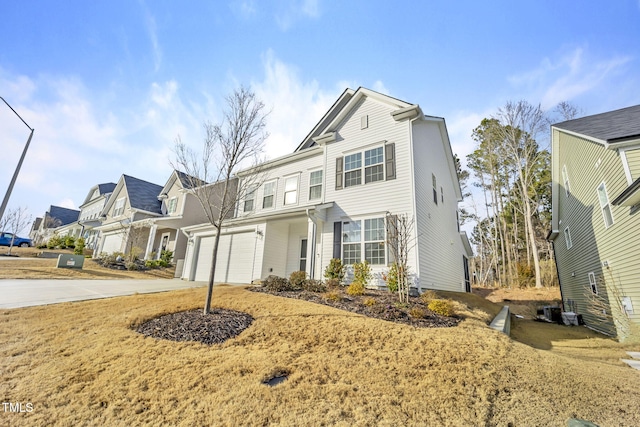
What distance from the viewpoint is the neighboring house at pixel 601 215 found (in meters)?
7.81

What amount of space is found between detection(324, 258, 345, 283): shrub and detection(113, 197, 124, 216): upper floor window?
24.7 m

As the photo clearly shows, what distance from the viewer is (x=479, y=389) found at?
363 centimetres

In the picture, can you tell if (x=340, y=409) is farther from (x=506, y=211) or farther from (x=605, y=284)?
(x=506, y=211)

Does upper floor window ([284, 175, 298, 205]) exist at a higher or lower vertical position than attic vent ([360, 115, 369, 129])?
lower

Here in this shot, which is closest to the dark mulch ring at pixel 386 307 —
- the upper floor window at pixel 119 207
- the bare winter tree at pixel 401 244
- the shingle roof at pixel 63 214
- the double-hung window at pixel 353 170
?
the bare winter tree at pixel 401 244

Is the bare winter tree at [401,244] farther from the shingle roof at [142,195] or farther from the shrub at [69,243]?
the shrub at [69,243]

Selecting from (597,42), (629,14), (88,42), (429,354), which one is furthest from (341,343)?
(629,14)

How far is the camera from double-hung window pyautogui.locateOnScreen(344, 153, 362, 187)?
11805 mm

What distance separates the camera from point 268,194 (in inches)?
581

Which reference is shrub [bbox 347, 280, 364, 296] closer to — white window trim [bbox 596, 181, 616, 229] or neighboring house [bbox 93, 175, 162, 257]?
white window trim [bbox 596, 181, 616, 229]

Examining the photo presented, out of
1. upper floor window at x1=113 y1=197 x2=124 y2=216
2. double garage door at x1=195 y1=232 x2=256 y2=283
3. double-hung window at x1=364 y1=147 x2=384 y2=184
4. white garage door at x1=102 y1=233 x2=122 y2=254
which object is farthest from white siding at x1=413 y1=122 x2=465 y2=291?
upper floor window at x1=113 y1=197 x2=124 y2=216

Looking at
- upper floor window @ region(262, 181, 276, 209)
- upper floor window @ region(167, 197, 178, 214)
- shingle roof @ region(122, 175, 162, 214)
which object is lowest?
upper floor window @ region(262, 181, 276, 209)

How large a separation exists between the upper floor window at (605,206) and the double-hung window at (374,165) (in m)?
7.43

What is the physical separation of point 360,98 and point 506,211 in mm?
25346
